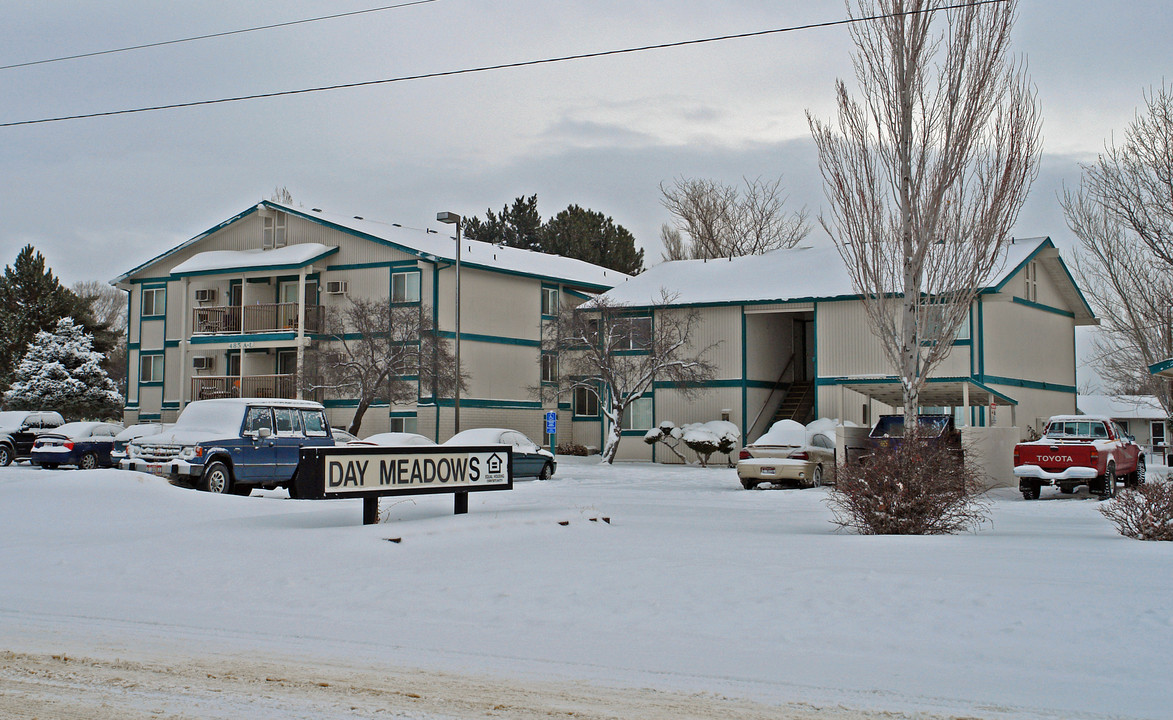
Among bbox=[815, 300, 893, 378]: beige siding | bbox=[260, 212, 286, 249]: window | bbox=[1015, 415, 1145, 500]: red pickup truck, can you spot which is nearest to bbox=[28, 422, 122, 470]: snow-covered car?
bbox=[260, 212, 286, 249]: window

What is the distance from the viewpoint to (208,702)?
641 cm

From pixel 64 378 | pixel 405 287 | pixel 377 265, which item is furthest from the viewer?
pixel 64 378

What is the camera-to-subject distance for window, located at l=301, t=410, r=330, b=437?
2214cm

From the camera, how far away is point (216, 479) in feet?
66.0

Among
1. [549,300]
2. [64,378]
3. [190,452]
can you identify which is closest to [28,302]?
[64,378]

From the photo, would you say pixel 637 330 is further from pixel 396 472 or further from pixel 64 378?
pixel 64 378

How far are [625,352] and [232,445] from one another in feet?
67.4

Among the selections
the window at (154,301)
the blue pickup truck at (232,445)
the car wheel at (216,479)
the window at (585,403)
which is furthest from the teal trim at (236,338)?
the car wheel at (216,479)

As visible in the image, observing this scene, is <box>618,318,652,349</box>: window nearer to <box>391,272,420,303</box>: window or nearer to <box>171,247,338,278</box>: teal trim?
<box>391,272,420,303</box>: window

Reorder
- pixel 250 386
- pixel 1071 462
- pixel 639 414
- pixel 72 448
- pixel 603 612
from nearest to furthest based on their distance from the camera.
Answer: pixel 603 612, pixel 1071 462, pixel 72 448, pixel 639 414, pixel 250 386

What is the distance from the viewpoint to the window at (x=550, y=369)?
45.1 m

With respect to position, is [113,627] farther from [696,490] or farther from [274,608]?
[696,490]

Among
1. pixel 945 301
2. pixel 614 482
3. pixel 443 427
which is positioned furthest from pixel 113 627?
pixel 443 427

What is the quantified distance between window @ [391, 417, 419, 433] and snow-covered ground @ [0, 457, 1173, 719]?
84.4ft
